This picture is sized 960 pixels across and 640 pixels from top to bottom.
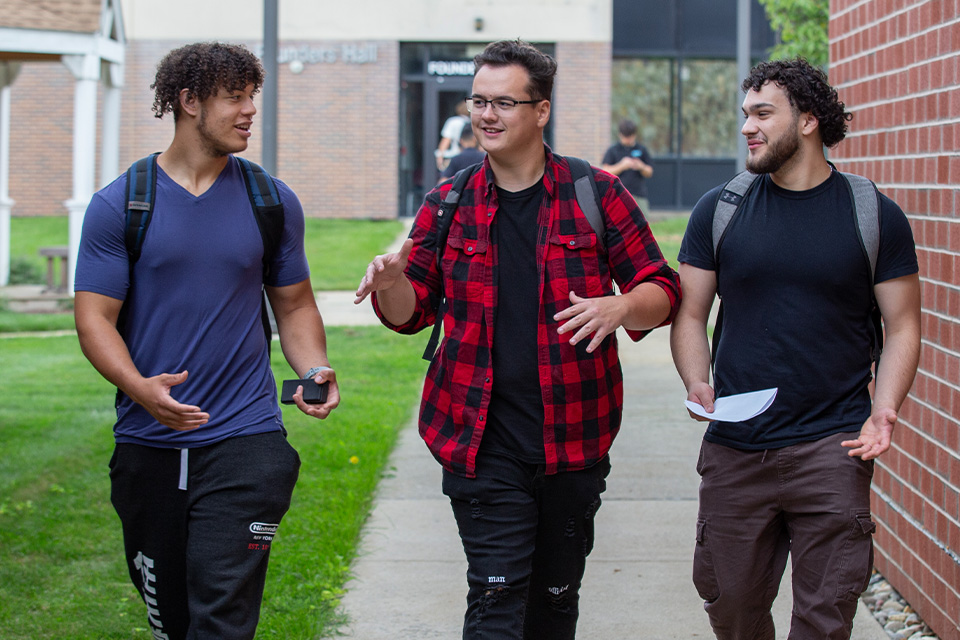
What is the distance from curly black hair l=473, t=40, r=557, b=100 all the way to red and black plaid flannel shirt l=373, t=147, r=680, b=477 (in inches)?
9.2

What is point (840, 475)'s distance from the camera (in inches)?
135

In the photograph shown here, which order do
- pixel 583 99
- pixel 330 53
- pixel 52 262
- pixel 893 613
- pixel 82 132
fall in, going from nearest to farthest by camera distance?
pixel 893 613, pixel 82 132, pixel 52 262, pixel 330 53, pixel 583 99

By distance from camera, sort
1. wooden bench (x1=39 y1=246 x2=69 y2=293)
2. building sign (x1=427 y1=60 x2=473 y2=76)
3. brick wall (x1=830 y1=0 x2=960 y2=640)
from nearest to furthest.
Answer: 1. brick wall (x1=830 y1=0 x2=960 y2=640)
2. wooden bench (x1=39 y1=246 x2=69 y2=293)
3. building sign (x1=427 y1=60 x2=473 y2=76)

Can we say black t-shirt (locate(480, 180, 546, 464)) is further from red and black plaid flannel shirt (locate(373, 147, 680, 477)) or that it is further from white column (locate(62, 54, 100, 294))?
white column (locate(62, 54, 100, 294))

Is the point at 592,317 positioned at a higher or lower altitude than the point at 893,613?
higher

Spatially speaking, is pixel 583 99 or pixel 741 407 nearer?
pixel 741 407

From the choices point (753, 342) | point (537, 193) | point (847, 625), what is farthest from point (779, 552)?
point (537, 193)

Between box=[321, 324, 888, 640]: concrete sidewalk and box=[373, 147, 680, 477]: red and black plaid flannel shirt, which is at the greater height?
box=[373, 147, 680, 477]: red and black plaid flannel shirt

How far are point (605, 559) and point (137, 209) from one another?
3.11 m

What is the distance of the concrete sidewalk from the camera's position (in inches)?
190

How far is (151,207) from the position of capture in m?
3.41

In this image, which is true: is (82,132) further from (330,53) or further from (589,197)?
(589,197)

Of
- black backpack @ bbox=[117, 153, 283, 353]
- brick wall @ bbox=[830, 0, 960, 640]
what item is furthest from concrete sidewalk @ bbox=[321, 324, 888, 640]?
black backpack @ bbox=[117, 153, 283, 353]

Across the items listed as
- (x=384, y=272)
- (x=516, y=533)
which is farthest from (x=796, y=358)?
(x=384, y=272)
